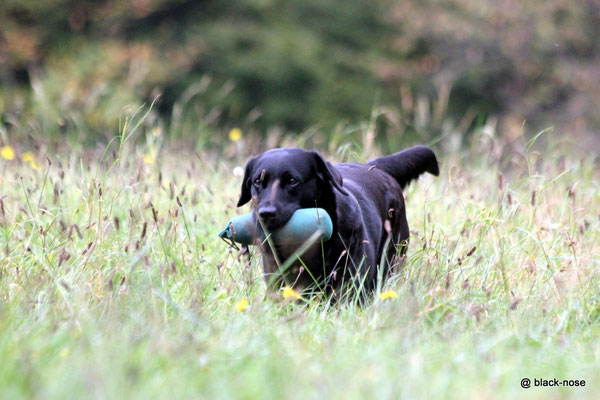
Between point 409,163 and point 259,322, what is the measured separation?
95.9 inches

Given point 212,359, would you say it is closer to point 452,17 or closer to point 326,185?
point 326,185

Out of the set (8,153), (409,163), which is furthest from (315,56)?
(409,163)

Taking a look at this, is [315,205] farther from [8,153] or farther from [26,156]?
[8,153]

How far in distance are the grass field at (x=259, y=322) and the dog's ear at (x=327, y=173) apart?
1.85 ft

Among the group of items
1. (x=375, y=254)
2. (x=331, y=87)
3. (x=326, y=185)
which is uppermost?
(x=326, y=185)

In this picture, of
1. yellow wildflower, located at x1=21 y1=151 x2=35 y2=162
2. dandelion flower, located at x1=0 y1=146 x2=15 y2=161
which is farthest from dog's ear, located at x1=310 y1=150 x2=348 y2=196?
dandelion flower, located at x1=0 y1=146 x2=15 y2=161

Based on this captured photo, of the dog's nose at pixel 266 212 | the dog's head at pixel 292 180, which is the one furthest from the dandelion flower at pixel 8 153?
the dog's nose at pixel 266 212

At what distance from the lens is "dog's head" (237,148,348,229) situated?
13.7 feet

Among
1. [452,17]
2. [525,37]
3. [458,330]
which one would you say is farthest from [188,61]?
[458,330]

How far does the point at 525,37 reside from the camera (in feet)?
61.3

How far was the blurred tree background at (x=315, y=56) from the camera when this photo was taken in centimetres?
1833

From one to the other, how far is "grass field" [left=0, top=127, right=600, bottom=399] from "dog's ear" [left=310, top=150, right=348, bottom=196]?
56 centimetres

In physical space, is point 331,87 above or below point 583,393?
below

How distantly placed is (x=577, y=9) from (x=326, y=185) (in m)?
15.4
